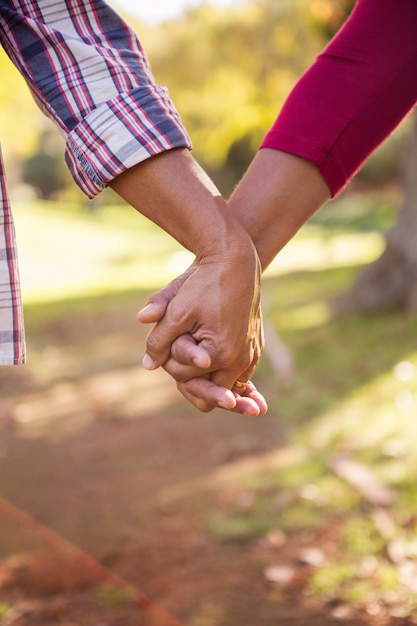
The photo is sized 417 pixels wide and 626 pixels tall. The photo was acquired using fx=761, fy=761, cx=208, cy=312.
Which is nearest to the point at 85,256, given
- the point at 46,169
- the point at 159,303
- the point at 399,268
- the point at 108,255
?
the point at 108,255

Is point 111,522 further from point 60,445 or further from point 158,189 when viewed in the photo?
point 158,189

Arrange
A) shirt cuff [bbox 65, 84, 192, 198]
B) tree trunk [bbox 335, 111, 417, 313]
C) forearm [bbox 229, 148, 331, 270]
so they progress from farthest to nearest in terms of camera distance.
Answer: tree trunk [bbox 335, 111, 417, 313], forearm [bbox 229, 148, 331, 270], shirt cuff [bbox 65, 84, 192, 198]

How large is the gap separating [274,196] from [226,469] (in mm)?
2713

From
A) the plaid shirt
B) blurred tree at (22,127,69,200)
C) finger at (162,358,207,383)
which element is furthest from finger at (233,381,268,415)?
blurred tree at (22,127,69,200)

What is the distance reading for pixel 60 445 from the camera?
192 inches

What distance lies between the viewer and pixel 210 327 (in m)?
1.50

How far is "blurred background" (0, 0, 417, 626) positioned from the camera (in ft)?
9.14

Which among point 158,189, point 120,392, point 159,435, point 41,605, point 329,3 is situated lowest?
point 120,392

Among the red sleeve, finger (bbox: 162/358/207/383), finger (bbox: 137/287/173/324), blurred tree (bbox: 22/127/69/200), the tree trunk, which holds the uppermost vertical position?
the red sleeve

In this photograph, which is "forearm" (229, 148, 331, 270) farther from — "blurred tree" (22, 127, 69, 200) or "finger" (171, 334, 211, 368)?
"blurred tree" (22, 127, 69, 200)

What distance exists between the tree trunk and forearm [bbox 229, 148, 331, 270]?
5038 mm

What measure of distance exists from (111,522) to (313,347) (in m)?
3.36

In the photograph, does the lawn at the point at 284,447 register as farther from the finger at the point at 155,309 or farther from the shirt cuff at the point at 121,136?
the shirt cuff at the point at 121,136

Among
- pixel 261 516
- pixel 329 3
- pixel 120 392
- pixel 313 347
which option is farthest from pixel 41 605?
pixel 329 3
